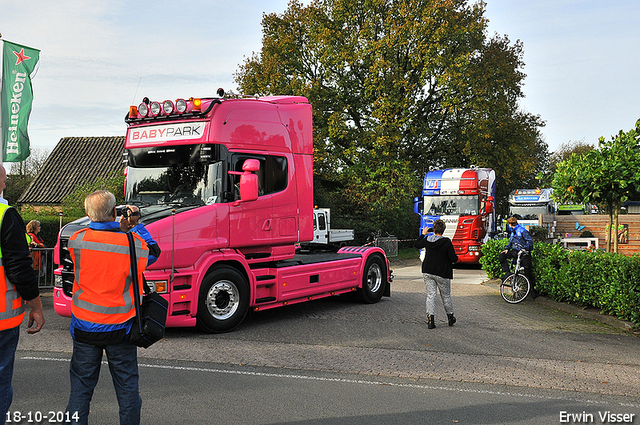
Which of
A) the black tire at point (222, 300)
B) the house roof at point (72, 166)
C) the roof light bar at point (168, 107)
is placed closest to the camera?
the black tire at point (222, 300)

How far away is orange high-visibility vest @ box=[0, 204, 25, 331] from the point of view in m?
3.86

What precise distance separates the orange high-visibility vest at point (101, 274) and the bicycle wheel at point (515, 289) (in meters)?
10.4

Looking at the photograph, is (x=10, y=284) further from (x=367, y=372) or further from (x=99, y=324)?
(x=367, y=372)

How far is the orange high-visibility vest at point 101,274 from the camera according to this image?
388cm

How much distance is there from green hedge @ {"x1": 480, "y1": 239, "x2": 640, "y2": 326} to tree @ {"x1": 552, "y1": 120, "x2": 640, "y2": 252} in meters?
1.37

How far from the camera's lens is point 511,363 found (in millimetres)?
7098

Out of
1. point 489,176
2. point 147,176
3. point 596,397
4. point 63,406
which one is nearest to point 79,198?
point 147,176

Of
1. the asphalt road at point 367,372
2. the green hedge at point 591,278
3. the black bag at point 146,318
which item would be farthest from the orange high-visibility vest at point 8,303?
the green hedge at point 591,278

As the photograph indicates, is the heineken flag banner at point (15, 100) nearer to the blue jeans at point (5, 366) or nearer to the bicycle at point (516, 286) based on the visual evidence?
the blue jeans at point (5, 366)

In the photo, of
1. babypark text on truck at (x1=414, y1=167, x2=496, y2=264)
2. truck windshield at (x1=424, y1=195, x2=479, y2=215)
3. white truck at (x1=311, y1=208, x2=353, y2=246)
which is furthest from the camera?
white truck at (x1=311, y1=208, x2=353, y2=246)

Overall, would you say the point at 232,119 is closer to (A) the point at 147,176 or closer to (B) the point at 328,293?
(A) the point at 147,176

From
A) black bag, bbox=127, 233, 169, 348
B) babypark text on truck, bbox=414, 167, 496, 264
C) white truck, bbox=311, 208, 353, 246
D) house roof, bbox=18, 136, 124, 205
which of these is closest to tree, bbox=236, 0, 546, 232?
white truck, bbox=311, 208, 353, 246

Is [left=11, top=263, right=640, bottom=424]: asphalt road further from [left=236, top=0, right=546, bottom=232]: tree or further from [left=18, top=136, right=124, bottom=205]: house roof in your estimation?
[left=18, top=136, right=124, bottom=205]: house roof

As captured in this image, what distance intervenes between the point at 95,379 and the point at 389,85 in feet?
84.1
